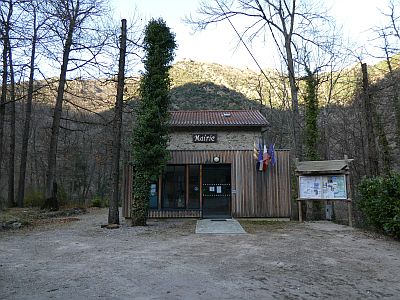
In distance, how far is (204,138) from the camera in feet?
53.5

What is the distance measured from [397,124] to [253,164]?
27.4 feet

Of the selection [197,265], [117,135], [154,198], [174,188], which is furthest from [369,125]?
[197,265]

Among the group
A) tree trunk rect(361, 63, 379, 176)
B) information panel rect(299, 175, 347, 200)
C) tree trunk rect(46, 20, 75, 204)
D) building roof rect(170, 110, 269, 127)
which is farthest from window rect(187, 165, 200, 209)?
tree trunk rect(361, 63, 379, 176)

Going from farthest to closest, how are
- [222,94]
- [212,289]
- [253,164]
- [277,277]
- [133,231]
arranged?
[222,94] → [253,164] → [133,231] → [277,277] → [212,289]

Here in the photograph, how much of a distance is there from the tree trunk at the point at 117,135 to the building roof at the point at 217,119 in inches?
147

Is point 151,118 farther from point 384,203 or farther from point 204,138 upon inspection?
point 384,203

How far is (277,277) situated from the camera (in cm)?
556

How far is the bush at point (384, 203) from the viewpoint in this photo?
917cm

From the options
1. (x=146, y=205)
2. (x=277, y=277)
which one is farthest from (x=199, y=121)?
(x=277, y=277)

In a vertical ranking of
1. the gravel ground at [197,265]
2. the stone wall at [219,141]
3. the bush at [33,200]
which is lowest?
the gravel ground at [197,265]

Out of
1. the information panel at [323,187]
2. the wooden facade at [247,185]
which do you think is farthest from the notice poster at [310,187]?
the wooden facade at [247,185]

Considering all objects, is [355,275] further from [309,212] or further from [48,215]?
[48,215]

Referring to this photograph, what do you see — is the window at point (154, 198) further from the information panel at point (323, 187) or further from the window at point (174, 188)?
the information panel at point (323, 187)

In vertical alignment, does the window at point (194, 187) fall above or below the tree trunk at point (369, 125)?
below
